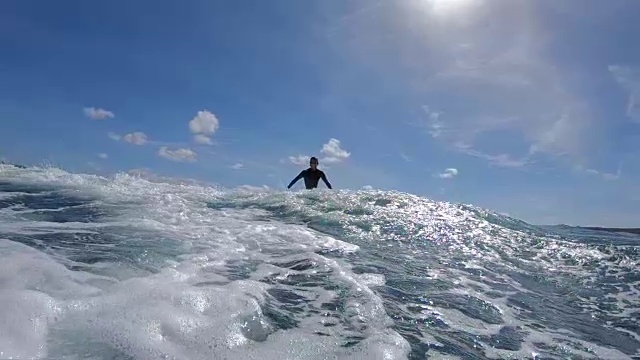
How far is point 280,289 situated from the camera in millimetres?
4246

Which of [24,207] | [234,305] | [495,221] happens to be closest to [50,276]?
[234,305]

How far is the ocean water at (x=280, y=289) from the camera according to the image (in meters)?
2.83

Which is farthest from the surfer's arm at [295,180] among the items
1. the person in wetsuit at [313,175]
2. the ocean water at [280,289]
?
the ocean water at [280,289]

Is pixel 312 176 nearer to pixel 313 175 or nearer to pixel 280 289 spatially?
pixel 313 175

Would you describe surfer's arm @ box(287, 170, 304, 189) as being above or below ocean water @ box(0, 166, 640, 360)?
above

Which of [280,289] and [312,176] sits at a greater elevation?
[312,176]

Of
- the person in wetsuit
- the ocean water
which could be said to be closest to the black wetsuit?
the person in wetsuit

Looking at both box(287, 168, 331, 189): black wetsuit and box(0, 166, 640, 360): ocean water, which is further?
box(287, 168, 331, 189): black wetsuit

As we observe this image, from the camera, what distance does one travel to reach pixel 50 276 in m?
3.43

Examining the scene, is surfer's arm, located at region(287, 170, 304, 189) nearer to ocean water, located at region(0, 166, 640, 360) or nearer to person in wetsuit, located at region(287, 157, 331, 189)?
person in wetsuit, located at region(287, 157, 331, 189)

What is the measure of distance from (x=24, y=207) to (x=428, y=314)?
264 inches

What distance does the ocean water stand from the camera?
283 centimetres

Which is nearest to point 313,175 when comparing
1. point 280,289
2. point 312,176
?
point 312,176

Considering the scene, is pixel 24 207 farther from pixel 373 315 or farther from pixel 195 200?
pixel 373 315
